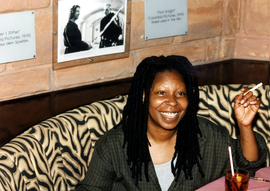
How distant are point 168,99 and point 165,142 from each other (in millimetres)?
247

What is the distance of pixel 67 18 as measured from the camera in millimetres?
2133

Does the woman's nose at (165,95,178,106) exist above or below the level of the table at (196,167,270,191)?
above

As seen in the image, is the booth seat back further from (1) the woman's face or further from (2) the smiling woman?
(1) the woman's face

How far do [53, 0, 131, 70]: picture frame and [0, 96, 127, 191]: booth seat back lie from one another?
0.30 meters

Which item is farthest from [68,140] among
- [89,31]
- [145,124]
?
[89,31]

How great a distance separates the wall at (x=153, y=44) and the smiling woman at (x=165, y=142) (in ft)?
1.81

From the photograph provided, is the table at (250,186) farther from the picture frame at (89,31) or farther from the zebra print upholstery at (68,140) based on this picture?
the picture frame at (89,31)

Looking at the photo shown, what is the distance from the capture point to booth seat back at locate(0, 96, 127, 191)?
1.63 metres

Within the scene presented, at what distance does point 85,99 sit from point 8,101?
0.40 m

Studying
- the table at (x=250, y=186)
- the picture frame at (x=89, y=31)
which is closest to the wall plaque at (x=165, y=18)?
the picture frame at (x=89, y=31)

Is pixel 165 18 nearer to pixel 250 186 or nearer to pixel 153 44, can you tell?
pixel 153 44

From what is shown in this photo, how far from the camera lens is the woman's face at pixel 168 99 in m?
1.70

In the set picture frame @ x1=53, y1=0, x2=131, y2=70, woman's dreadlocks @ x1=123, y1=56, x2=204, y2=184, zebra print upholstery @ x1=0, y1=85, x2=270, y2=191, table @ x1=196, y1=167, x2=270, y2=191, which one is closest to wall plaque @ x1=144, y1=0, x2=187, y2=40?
picture frame @ x1=53, y1=0, x2=131, y2=70

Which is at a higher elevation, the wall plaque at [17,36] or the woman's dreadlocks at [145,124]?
the wall plaque at [17,36]
